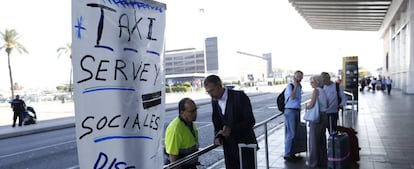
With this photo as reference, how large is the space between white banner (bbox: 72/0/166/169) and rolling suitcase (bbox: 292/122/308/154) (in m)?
5.04

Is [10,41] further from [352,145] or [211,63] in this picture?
[211,63]

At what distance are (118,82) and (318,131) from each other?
4926mm

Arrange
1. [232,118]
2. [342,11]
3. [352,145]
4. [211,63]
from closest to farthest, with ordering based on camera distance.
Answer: [232,118] < [352,145] < [342,11] < [211,63]

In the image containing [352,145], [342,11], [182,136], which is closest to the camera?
[182,136]

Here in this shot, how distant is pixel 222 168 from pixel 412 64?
2588 cm

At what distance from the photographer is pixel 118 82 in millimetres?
1771

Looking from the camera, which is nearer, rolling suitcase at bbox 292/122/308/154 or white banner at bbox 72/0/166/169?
white banner at bbox 72/0/166/169

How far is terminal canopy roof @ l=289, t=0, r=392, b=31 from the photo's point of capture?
32.8 meters

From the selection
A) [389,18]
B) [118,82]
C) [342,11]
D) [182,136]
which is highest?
[342,11]

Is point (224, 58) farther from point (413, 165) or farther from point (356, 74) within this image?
point (413, 165)

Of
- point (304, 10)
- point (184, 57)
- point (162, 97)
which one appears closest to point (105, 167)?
point (162, 97)

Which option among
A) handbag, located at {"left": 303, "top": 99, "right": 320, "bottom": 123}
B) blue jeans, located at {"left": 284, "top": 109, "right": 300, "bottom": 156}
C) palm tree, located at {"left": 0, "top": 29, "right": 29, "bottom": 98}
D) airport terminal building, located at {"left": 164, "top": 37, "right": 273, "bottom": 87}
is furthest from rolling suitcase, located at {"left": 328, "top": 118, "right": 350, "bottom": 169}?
airport terminal building, located at {"left": 164, "top": 37, "right": 273, "bottom": 87}

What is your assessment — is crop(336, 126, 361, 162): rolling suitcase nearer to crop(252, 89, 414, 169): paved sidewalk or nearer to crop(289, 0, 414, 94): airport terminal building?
crop(252, 89, 414, 169): paved sidewalk

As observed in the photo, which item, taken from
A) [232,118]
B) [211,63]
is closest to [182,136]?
[232,118]
